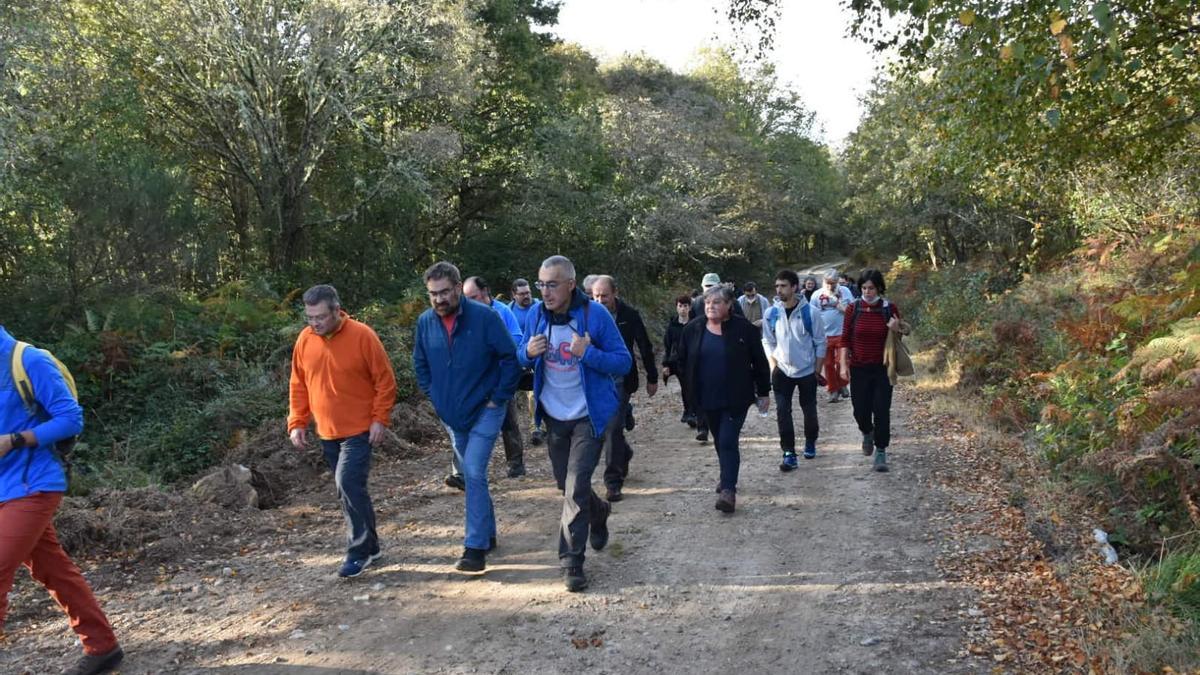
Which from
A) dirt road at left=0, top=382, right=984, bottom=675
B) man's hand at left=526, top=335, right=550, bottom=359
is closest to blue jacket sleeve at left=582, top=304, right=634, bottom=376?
man's hand at left=526, top=335, right=550, bottom=359

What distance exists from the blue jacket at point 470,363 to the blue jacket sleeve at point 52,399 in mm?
2094

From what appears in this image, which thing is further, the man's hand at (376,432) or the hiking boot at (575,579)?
the man's hand at (376,432)

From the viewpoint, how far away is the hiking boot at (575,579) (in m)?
5.31

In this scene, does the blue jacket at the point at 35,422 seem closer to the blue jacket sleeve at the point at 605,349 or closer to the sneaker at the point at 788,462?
the blue jacket sleeve at the point at 605,349

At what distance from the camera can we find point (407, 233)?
67.5ft

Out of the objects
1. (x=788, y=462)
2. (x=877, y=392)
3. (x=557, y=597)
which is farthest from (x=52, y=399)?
(x=877, y=392)

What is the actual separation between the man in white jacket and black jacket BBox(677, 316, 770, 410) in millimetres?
1401

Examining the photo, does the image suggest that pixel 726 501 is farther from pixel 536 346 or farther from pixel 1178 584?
pixel 1178 584

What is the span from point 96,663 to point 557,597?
99.8 inches

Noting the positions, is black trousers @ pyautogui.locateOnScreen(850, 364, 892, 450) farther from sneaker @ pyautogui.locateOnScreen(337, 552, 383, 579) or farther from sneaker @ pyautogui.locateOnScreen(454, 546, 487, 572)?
sneaker @ pyautogui.locateOnScreen(337, 552, 383, 579)

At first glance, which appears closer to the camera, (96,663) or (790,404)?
(96,663)

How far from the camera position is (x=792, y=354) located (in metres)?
8.53

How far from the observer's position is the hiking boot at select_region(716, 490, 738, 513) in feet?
22.7

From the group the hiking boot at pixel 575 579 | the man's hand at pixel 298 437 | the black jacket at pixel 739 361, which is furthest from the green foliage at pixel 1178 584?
the man's hand at pixel 298 437
